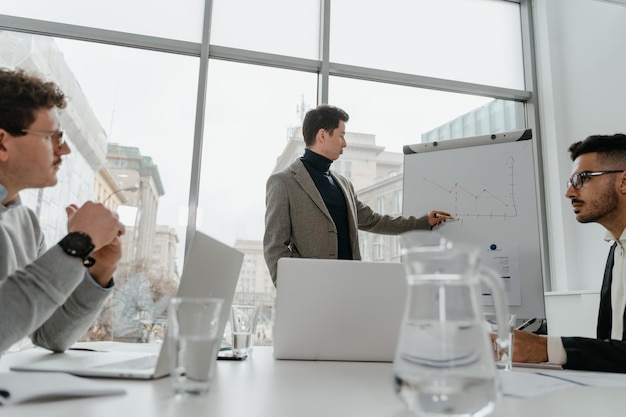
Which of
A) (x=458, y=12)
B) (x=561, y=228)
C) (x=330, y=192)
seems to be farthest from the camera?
(x=458, y=12)

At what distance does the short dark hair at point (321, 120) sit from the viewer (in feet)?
8.29

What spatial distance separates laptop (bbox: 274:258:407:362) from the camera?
1.16 metres

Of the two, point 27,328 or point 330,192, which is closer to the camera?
point 27,328

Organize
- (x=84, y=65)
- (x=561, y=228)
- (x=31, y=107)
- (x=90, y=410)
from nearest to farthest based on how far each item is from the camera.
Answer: (x=90, y=410), (x=31, y=107), (x=84, y=65), (x=561, y=228)

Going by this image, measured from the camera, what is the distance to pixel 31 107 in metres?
1.13

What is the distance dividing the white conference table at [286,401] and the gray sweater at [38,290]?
5.7 inches

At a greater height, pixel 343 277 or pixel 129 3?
pixel 129 3

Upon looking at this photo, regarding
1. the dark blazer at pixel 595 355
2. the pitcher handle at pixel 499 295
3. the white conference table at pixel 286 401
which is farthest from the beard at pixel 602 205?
the pitcher handle at pixel 499 295

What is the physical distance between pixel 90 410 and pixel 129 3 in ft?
10.9

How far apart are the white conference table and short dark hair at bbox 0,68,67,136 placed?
53cm

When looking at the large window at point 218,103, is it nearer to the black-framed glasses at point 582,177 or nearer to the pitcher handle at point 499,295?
the black-framed glasses at point 582,177

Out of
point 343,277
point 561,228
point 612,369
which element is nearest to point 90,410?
point 343,277

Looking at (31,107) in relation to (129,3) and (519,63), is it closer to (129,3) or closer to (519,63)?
(129,3)

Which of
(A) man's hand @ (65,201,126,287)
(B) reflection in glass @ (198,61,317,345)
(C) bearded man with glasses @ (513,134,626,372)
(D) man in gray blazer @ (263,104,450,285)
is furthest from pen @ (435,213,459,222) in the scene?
(A) man's hand @ (65,201,126,287)
